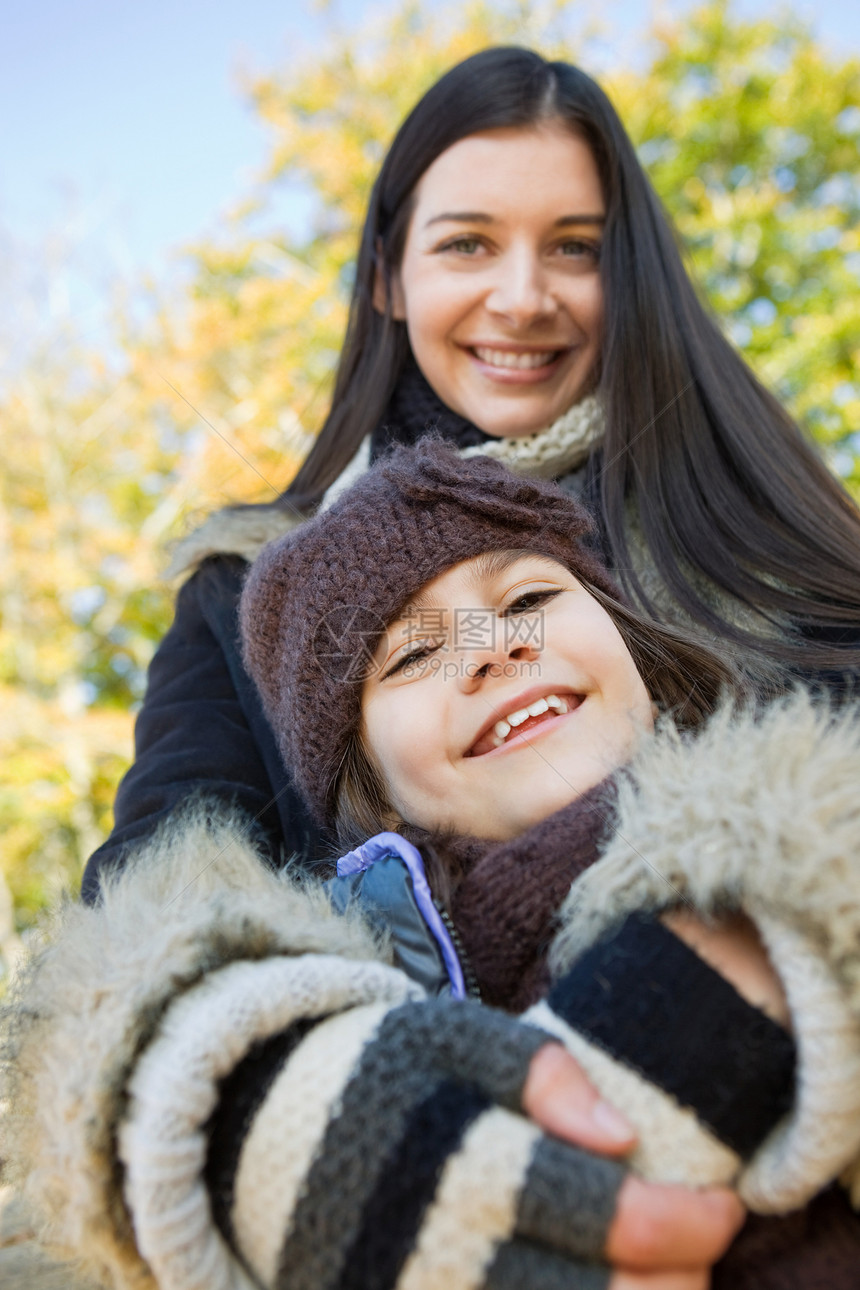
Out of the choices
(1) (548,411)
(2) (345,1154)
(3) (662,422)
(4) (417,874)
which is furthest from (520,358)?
(2) (345,1154)

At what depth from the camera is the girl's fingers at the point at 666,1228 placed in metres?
0.75

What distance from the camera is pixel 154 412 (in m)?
9.23

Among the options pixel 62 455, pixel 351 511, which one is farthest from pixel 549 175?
pixel 62 455

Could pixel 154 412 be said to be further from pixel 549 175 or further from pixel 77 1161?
pixel 77 1161

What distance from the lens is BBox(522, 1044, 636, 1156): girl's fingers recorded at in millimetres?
792

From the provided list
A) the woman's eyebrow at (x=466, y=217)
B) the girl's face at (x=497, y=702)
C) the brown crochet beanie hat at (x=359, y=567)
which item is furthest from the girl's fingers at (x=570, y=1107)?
the woman's eyebrow at (x=466, y=217)

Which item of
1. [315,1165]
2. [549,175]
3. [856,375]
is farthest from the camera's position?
[856,375]

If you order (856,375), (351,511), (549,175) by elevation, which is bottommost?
(351,511)

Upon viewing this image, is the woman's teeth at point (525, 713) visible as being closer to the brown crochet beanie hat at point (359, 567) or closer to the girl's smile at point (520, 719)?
the girl's smile at point (520, 719)

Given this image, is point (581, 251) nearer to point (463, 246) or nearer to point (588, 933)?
point (463, 246)

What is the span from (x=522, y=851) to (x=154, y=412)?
8946mm

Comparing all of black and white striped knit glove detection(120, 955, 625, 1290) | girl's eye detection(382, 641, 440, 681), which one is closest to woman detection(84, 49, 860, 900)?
girl's eye detection(382, 641, 440, 681)

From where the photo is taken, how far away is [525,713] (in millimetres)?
1287

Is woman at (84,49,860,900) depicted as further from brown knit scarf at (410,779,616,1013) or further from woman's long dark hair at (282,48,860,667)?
brown knit scarf at (410,779,616,1013)
